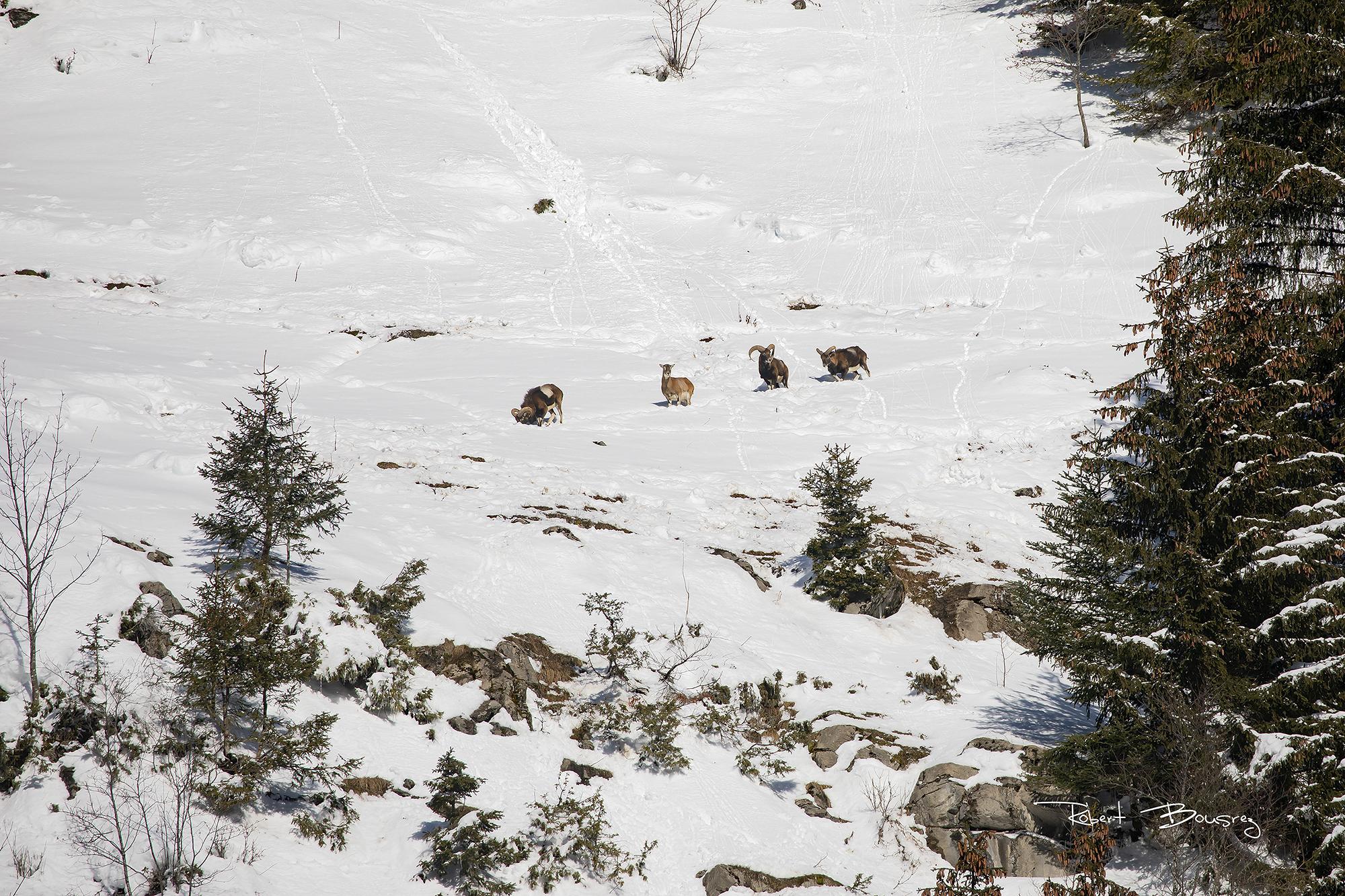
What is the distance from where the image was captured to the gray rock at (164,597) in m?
8.40

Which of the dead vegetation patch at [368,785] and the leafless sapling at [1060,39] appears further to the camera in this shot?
the leafless sapling at [1060,39]

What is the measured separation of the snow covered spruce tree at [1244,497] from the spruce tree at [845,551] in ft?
11.1

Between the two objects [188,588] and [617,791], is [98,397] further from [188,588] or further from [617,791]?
[617,791]

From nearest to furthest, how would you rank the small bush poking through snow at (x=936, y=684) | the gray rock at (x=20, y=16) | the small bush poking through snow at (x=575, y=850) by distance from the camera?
the small bush poking through snow at (x=575, y=850)
the small bush poking through snow at (x=936, y=684)
the gray rock at (x=20, y=16)

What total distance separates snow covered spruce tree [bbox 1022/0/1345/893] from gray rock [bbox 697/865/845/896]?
259cm

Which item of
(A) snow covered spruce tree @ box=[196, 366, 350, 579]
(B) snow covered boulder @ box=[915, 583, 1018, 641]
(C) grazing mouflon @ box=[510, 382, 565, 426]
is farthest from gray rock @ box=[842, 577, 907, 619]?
(C) grazing mouflon @ box=[510, 382, 565, 426]

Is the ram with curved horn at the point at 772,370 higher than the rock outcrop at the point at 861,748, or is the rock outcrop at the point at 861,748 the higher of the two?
the ram with curved horn at the point at 772,370

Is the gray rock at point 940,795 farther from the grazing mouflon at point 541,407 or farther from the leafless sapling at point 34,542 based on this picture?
the grazing mouflon at point 541,407

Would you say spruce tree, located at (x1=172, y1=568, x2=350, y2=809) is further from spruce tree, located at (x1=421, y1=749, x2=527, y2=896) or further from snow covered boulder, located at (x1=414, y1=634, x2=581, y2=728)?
snow covered boulder, located at (x1=414, y1=634, x2=581, y2=728)

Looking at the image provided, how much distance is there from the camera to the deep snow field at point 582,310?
9.52 metres

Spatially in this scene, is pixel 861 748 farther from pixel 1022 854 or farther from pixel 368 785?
pixel 368 785

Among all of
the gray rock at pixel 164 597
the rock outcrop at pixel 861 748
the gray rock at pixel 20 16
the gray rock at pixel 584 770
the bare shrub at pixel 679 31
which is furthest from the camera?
the bare shrub at pixel 679 31

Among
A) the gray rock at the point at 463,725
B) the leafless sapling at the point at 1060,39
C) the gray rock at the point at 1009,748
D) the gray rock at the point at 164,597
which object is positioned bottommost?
the gray rock at the point at 1009,748

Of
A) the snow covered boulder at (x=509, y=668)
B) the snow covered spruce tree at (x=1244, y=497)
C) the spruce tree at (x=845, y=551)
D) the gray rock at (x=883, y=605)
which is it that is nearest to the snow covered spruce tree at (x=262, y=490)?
the snow covered boulder at (x=509, y=668)
